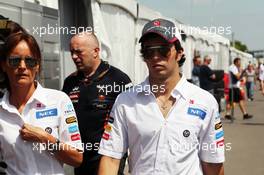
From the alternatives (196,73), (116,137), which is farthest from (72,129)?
(196,73)

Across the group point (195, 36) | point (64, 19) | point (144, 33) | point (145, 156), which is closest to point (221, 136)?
point (145, 156)

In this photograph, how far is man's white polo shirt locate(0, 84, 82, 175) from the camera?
2688 millimetres

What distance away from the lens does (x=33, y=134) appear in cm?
264

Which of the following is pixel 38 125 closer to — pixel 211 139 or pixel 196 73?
pixel 211 139

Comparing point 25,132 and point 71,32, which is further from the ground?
point 71,32

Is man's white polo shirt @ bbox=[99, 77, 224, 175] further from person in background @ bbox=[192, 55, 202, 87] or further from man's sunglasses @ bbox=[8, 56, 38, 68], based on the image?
person in background @ bbox=[192, 55, 202, 87]

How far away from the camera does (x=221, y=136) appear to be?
9.20 ft

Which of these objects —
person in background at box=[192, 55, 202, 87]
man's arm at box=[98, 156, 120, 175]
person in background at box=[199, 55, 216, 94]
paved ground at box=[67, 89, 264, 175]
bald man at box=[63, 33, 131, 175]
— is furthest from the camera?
person in background at box=[192, 55, 202, 87]

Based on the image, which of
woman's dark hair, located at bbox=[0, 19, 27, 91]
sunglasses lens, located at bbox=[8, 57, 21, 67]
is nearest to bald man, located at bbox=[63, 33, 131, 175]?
woman's dark hair, located at bbox=[0, 19, 27, 91]

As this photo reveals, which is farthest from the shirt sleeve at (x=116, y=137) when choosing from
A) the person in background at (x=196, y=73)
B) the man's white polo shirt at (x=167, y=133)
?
the person in background at (x=196, y=73)

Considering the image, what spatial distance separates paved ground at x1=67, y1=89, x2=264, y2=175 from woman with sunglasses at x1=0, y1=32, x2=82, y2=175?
1488 mm

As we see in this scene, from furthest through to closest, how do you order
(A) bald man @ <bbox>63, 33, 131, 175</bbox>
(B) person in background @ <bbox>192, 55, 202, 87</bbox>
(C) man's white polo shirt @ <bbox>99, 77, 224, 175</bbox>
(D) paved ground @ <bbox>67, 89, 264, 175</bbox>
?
1. (B) person in background @ <bbox>192, 55, 202, 87</bbox>
2. (D) paved ground @ <bbox>67, 89, 264, 175</bbox>
3. (A) bald man @ <bbox>63, 33, 131, 175</bbox>
4. (C) man's white polo shirt @ <bbox>99, 77, 224, 175</bbox>

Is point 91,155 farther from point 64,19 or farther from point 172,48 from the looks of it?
point 64,19

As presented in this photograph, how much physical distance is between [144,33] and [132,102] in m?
0.37
